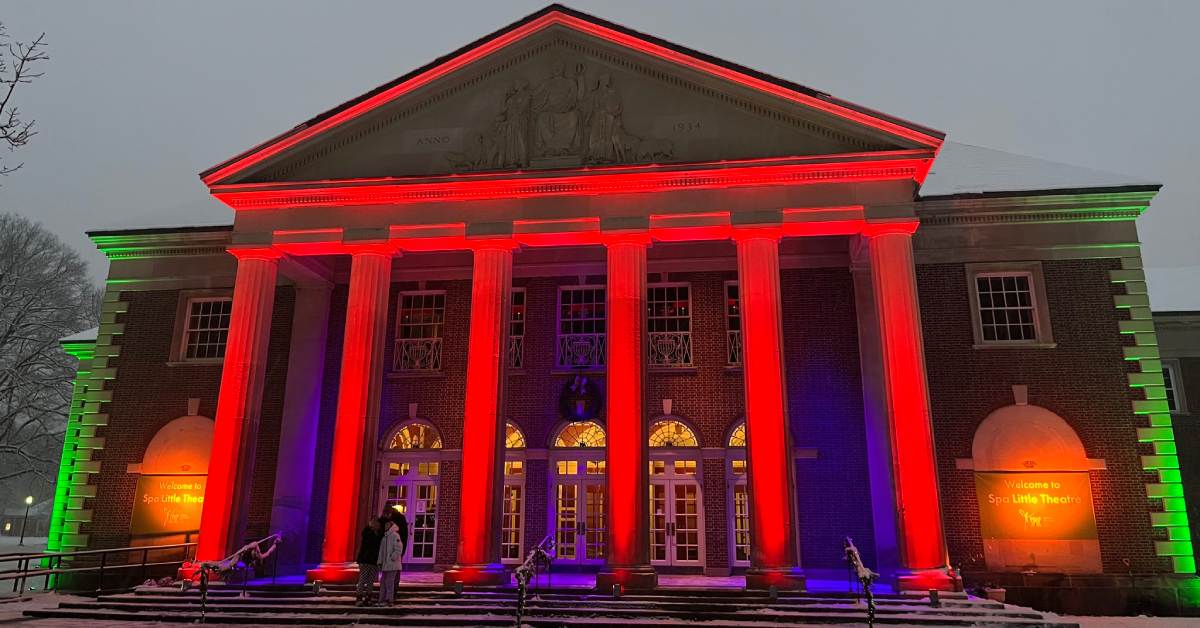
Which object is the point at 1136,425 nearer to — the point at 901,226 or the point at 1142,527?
the point at 1142,527

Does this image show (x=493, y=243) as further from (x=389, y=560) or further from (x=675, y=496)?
(x=675, y=496)

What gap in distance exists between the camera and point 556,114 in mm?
17672

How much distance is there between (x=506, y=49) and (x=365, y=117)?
153 inches

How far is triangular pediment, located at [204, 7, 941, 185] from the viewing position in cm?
1678

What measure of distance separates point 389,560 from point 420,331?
9112 millimetres

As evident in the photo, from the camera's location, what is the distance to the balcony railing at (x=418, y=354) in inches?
834

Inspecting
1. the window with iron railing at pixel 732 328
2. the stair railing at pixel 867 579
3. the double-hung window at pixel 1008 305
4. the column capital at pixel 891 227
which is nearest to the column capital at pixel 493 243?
the window with iron railing at pixel 732 328

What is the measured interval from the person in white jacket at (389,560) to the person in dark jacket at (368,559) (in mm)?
109

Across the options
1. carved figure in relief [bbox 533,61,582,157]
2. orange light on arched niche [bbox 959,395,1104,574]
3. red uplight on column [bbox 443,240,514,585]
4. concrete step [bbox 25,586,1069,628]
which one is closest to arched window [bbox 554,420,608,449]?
red uplight on column [bbox 443,240,514,585]

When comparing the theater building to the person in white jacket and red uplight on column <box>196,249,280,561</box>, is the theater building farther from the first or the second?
the person in white jacket

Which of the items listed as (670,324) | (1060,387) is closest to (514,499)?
(670,324)

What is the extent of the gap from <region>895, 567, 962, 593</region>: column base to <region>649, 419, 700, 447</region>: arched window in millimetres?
6559

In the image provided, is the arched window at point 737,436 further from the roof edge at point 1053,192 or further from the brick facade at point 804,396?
the roof edge at point 1053,192

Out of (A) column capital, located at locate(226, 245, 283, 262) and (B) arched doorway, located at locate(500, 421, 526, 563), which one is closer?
(A) column capital, located at locate(226, 245, 283, 262)
